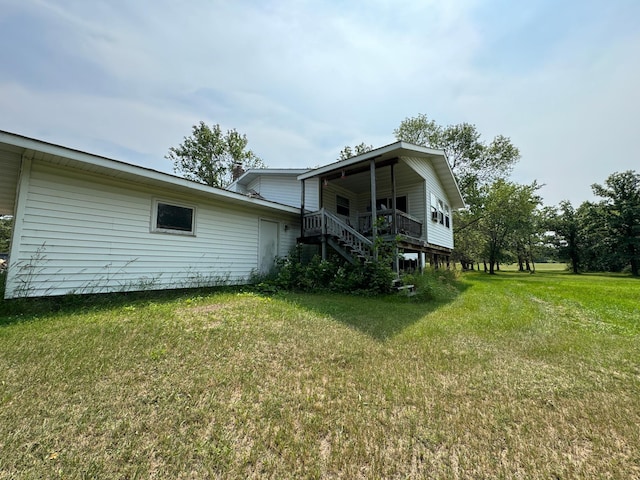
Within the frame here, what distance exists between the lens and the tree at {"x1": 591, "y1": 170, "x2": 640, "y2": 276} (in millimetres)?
27516

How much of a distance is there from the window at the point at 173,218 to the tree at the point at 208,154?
20.4 metres

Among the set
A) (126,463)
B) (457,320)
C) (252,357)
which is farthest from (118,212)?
(457,320)

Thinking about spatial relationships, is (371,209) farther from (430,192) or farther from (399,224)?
(430,192)

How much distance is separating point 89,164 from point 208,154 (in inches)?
948

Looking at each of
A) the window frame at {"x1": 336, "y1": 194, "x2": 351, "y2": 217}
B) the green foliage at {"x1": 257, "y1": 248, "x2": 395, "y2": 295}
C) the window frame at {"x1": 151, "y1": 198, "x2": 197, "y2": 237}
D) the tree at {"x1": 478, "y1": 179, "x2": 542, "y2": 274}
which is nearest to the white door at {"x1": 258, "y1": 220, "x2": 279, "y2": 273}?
the green foliage at {"x1": 257, "y1": 248, "x2": 395, "y2": 295}

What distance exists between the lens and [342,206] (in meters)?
13.7

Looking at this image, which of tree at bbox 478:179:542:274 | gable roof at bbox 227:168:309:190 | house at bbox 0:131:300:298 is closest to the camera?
house at bbox 0:131:300:298

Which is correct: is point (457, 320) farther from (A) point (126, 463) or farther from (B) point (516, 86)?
(B) point (516, 86)

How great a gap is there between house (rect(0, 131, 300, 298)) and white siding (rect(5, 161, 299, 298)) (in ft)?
0.05

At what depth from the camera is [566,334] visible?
4.53 meters

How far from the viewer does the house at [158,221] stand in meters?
5.63

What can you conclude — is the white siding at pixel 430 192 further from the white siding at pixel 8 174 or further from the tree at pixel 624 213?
the tree at pixel 624 213

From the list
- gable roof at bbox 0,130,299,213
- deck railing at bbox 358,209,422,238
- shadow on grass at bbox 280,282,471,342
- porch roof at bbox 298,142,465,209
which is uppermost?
porch roof at bbox 298,142,465,209

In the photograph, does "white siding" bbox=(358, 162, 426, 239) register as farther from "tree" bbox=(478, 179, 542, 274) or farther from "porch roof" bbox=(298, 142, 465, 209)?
"tree" bbox=(478, 179, 542, 274)
